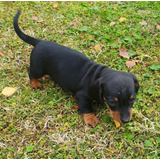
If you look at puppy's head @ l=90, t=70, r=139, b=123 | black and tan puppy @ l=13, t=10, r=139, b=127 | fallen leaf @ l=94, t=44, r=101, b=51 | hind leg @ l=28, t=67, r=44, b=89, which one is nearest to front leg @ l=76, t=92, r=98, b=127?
black and tan puppy @ l=13, t=10, r=139, b=127

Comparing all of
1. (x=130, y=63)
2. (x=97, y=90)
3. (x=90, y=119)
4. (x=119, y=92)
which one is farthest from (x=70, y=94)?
(x=130, y=63)

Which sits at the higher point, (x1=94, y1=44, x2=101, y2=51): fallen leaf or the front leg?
(x1=94, y1=44, x2=101, y2=51): fallen leaf

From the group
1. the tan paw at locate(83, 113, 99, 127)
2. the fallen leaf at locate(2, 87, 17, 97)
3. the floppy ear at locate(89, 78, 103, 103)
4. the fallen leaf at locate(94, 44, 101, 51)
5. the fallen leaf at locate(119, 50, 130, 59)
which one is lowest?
the fallen leaf at locate(2, 87, 17, 97)

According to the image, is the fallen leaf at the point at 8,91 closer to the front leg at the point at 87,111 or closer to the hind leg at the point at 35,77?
the hind leg at the point at 35,77

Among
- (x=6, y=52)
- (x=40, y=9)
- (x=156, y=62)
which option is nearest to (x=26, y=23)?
(x=40, y=9)

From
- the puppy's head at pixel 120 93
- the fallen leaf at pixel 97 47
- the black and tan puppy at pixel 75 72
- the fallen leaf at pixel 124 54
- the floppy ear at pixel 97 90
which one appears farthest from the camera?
the fallen leaf at pixel 97 47

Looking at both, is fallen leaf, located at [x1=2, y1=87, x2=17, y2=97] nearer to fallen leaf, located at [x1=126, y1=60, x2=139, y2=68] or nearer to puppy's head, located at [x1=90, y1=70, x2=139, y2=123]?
puppy's head, located at [x1=90, y1=70, x2=139, y2=123]

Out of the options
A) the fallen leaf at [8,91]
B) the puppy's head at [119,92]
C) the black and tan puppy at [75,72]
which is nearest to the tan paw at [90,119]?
the black and tan puppy at [75,72]

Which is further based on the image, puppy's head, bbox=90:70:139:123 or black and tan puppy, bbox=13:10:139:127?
black and tan puppy, bbox=13:10:139:127
